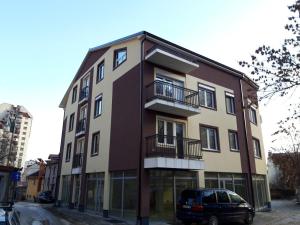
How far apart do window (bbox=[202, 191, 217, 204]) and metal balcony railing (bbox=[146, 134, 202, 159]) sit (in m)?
2.68

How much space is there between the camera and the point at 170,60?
633 inches

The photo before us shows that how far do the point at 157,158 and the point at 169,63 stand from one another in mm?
5957

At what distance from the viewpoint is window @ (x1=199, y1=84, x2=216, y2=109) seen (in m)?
18.9

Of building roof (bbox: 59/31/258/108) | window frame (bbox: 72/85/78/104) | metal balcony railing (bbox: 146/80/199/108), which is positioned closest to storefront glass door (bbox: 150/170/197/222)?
metal balcony railing (bbox: 146/80/199/108)

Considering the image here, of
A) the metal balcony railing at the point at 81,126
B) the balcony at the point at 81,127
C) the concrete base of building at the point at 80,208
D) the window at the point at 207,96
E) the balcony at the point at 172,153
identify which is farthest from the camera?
the metal balcony railing at the point at 81,126

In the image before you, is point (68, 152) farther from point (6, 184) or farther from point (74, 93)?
point (6, 184)

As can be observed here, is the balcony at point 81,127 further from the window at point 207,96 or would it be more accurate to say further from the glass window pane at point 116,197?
the window at point 207,96

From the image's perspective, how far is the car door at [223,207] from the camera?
12828 millimetres

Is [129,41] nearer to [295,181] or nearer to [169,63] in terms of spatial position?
[169,63]

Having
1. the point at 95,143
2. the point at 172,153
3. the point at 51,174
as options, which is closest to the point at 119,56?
the point at 95,143

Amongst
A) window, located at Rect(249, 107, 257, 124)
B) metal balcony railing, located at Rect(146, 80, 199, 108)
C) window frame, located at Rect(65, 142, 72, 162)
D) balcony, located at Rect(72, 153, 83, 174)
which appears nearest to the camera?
metal balcony railing, located at Rect(146, 80, 199, 108)

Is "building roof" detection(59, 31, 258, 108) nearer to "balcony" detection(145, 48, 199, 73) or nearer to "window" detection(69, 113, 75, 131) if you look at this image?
"balcony" detection(145, 48, 199, 73)

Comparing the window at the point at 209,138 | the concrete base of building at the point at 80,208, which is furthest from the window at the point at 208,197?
the concrete base of building at the point at 80,208

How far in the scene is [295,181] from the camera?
27.5m
